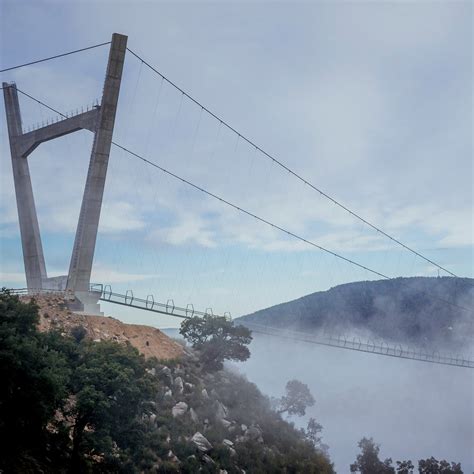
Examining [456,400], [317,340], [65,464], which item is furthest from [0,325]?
[456,400]

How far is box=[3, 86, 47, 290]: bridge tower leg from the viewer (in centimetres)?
5125

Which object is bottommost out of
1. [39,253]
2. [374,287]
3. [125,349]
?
[125,349]

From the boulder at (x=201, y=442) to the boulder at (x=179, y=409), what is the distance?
2318mm

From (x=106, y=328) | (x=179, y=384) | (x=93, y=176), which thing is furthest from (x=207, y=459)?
(x=93, y=176)

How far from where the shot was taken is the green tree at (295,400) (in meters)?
57.9

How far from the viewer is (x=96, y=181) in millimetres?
42781

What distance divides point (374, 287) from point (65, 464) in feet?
573

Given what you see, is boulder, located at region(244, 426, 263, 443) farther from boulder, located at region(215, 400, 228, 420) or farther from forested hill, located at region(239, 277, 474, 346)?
forested hill, located at region(239, 277, 474, 346)

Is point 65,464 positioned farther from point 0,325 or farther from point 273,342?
point 273,342

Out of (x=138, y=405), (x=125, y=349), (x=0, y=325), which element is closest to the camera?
(x=0, y=325)

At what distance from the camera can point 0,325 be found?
26.6 metres

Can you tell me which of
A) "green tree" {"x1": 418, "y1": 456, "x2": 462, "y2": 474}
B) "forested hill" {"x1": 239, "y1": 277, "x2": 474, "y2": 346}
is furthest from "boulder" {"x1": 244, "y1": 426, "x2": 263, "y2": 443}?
"forested hill" {"x1": 239, "y1": 277, "x2": 474, "y2": 346}

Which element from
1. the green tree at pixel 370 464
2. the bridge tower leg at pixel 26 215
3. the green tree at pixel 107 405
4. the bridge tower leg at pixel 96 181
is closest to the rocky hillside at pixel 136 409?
the green tree at pixel 107 405

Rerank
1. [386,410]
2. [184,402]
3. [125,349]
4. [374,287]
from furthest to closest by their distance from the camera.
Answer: [374,287] < [386,410] < [184,402] < [125,349]
